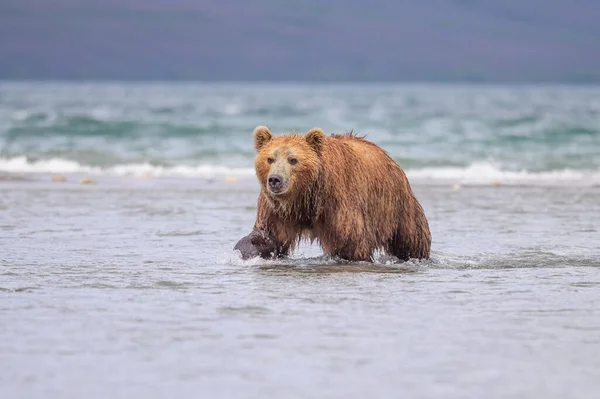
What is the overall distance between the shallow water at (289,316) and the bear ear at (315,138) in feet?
2.89

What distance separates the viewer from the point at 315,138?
848 centimetres

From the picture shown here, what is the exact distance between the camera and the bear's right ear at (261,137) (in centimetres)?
862

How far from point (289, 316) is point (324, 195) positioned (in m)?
2.03

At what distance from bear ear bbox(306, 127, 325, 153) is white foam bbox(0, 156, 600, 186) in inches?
445

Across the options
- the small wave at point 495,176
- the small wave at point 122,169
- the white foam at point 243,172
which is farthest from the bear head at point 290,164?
the small wave at point 122,169

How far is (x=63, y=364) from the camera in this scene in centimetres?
541

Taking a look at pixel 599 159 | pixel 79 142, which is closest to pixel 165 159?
pixel 79 142

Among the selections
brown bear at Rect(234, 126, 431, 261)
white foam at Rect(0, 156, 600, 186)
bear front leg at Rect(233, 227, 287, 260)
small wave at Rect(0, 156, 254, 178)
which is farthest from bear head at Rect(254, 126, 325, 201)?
small wave at Rect(0, 156, 254, 178)

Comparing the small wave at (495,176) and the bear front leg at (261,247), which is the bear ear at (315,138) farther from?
the small wave at (495,176)

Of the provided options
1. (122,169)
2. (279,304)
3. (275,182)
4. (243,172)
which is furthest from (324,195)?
(122,169)

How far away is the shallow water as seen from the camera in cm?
514

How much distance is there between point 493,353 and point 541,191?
1144 cm

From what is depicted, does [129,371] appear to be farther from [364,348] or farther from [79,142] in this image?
[79,142]

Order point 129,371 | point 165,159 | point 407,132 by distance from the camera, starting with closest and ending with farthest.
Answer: point 129,371 → point 165,159 → point 407,132
